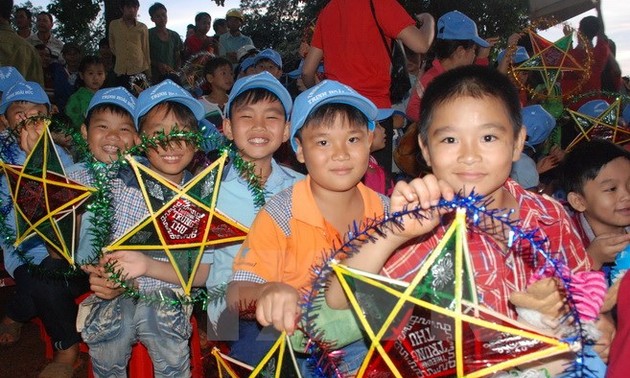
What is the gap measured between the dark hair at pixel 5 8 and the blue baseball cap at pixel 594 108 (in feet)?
17.1

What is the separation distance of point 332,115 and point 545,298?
3.82 feet

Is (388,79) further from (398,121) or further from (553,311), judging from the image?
(553,311)

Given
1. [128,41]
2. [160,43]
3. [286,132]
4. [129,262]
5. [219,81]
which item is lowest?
[129,262]

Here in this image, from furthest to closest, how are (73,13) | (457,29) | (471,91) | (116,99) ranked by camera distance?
1. (73,13)
2. (457,29)
3. (116,99)
4. (471,91)

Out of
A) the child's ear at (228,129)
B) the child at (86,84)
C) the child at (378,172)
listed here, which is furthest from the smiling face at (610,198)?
the child at (86,84)

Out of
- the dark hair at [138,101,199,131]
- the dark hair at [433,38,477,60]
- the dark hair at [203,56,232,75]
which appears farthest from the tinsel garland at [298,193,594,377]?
the dark hair at [203,56,232,75]

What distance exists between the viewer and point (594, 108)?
4547 millimetres

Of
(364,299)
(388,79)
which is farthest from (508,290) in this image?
(388,79)

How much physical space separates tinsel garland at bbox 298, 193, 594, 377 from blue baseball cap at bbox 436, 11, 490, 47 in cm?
333

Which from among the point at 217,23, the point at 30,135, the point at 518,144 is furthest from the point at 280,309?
the point at 217,23

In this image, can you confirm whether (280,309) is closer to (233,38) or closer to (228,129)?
(228,129)

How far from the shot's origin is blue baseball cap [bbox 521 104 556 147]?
4113mm

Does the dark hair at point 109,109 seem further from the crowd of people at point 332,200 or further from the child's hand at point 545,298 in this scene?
the child's hand at point 545,298

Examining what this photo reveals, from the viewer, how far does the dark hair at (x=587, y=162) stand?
2910 mm
